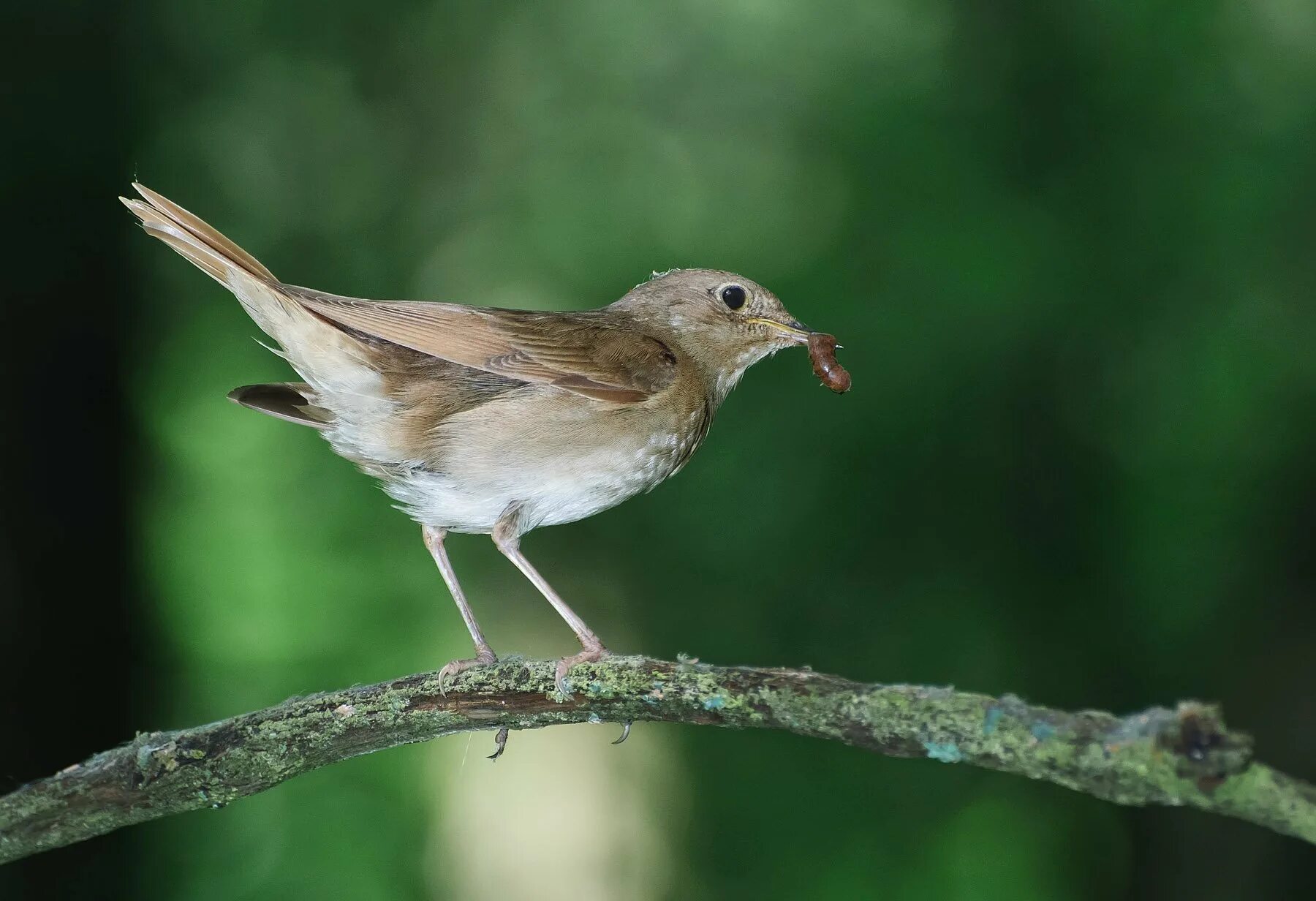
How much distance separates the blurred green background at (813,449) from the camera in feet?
23.9

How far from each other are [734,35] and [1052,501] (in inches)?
168

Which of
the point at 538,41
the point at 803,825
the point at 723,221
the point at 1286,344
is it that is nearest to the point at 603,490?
the point at 803,825

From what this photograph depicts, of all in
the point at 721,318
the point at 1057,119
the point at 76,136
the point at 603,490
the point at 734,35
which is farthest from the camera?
the point at 734,35

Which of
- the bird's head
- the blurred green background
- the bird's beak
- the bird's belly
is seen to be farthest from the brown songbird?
the blurred green background

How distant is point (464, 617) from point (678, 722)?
54.8 inches

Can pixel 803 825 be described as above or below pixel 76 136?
below

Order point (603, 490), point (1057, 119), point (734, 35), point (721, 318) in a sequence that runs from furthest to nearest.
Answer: point (734, 35) → point (1057, 119) → point (721, 318) → point (603, 490)

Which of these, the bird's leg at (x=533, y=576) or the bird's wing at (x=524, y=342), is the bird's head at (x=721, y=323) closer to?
the bird's wing at (x=524, y=342)

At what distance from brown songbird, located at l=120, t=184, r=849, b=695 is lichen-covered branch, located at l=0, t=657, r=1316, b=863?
1.81ft

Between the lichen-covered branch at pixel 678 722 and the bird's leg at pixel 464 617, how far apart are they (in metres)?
0.07

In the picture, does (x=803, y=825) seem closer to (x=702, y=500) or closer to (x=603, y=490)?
(x=702, y=500)

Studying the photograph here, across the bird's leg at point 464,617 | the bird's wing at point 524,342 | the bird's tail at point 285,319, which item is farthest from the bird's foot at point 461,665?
the bird's wing at point 524,342

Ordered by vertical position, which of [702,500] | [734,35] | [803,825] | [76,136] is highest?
[734,35]

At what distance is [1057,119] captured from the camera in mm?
8320
